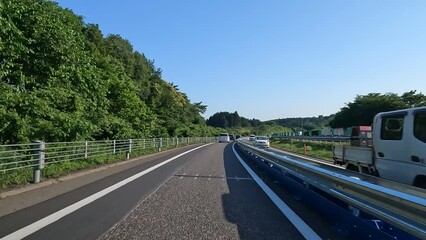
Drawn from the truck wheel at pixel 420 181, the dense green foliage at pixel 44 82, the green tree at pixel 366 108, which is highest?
the green tree at pixel 366 108

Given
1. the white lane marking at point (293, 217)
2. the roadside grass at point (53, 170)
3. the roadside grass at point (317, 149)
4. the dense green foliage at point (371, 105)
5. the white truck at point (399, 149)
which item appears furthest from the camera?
the dense green foliage at point (371, 105)

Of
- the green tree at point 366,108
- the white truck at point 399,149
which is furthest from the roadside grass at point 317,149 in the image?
the green tree at point 366,108

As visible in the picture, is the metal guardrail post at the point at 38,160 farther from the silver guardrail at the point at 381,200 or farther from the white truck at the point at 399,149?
the white truck at the point at 399,149

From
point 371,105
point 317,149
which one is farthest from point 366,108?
point 317,149

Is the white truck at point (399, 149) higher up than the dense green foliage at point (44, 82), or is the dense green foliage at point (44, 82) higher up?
the dense green foliage at point (44, 82)

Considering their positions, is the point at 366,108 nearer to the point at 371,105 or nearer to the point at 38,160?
the point at 371,105

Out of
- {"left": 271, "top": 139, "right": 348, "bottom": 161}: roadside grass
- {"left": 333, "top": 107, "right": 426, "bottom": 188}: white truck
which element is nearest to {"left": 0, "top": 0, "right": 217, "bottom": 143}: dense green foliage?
{"left": 333, "top": 107, "right": 426, "bottom": 188}: white truck

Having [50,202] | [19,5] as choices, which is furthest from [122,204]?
[19,5]

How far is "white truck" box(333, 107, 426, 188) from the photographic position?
791 cm

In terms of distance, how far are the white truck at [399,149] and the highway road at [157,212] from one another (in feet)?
7.29

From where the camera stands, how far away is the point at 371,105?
8481 centimetres

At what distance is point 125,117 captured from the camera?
34500mm

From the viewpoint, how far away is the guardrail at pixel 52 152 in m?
11.4

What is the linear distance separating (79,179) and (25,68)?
823 cm
